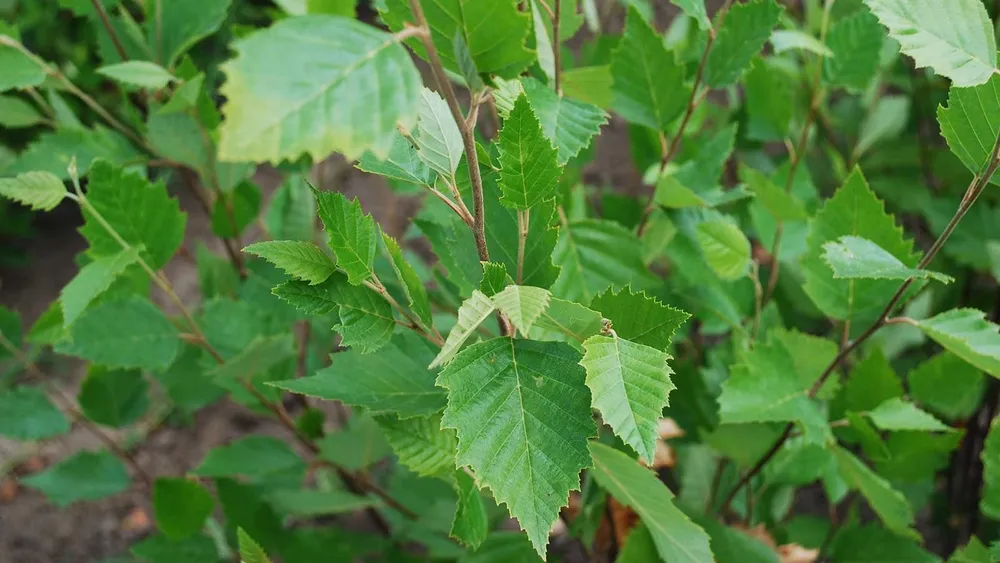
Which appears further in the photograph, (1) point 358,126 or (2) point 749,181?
(2) point 749,181

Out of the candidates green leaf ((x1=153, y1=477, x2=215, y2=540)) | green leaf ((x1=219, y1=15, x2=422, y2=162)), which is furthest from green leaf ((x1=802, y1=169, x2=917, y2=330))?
green leaf ((x1=153, y1=477, x2=215, y2=540))

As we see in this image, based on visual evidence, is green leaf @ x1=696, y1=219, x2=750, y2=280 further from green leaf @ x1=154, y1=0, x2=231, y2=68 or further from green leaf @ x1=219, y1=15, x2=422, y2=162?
green leaf @ x1=154, y1=0, x2=231, y2=68

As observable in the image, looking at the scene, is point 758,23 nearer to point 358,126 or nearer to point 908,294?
point 908,294

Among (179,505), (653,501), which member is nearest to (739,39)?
(653,501)

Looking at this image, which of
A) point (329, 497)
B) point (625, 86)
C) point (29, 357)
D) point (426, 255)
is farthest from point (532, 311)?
point (426, 255)

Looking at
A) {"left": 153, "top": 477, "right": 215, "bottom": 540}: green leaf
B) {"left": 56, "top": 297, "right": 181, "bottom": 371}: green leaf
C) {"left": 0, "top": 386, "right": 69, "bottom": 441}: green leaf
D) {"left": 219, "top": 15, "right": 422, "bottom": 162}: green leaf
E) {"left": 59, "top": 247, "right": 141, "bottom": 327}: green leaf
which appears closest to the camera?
{"left": 219, "top": 15, "right": 422, "bottom": 162}: green leaf

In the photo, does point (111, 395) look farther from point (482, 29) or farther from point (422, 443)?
point (482, 29)
